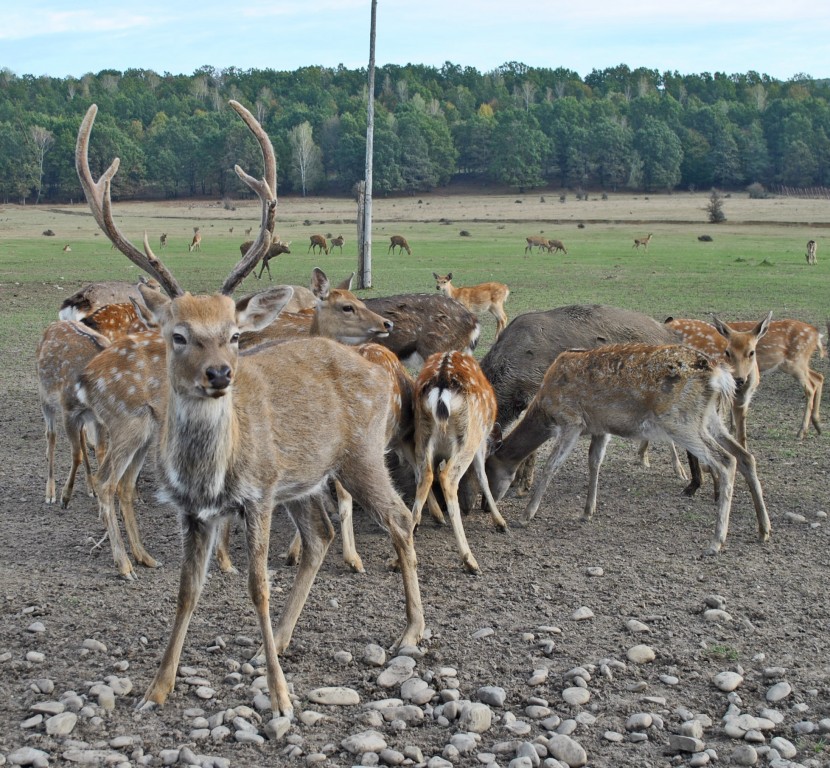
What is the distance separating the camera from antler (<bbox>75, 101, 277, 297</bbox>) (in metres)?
4.93

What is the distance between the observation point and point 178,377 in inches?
173

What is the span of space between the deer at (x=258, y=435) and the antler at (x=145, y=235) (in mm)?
11

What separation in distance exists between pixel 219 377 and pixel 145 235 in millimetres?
1598

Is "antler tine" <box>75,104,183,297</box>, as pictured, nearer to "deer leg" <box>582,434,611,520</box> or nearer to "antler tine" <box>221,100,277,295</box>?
"antler tine" <box>221,100,277,295</box>

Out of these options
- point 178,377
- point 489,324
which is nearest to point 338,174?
point 489,324

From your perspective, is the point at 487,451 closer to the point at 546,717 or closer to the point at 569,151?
the point at 546,717

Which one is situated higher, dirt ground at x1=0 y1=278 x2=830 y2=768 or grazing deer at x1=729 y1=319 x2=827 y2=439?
grazing deer at x1=729 y1=319 x2=827 y2=439

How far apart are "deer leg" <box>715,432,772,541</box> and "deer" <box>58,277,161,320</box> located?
213 inches

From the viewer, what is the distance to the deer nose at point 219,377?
4.22m

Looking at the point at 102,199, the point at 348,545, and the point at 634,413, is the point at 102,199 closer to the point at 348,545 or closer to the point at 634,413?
the point at 348,545

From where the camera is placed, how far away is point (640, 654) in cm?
477

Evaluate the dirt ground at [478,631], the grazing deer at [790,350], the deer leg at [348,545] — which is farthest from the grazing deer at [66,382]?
the grazing deer at [790,350]

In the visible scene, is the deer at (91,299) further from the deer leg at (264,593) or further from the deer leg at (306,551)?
the deer leg at (264,593)

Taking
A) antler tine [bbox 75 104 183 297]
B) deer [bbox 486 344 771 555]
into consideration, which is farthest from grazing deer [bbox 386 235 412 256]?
antler tine [bbox 75 104 183 297]
